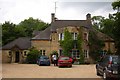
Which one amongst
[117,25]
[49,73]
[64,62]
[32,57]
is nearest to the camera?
[49,73]

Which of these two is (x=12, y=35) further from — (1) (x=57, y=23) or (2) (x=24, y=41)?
(1) (x=57, y=23)

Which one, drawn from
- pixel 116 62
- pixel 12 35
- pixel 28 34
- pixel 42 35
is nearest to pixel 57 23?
pixel 42 35

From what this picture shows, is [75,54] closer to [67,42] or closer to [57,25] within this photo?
[67,42]

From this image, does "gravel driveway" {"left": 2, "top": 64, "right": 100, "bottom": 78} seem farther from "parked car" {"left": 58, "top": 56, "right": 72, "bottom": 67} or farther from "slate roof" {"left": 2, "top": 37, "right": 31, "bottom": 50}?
"slate roof" {"left": 2, "top": 37, "right": 31, "bottom": 50}

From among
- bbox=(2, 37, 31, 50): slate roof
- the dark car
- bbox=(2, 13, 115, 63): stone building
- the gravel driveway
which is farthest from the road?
bbox=(2, 37, 31, 50): slate roof

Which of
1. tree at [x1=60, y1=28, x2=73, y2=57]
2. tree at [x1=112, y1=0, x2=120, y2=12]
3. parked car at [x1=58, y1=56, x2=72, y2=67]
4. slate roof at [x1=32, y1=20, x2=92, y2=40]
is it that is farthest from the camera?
slate roof at [x1=32, y1=20, x2=92, y2=40]

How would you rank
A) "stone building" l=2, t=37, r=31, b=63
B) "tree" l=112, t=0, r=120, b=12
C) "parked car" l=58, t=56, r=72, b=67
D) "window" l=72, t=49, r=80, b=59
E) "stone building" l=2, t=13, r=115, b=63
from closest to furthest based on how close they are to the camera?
"parked car" l=58, t=56, r=72, b=67, "window" l=72, t=49, r=80, b=59, "tree" l=112, t=0, r=120, b=12, "stone building" l=2, t=13, r=115, b=63, "stone building" l=2, t=37, r=31, b=63

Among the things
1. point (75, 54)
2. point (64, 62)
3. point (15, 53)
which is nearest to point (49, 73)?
point (64, 62)

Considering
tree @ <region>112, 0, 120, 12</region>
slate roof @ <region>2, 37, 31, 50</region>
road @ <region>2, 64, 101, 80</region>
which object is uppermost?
tree @ <region>112, 0, 120, 12</region>

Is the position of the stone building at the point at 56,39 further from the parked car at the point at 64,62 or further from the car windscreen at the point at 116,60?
the car windscreen at the point at 116,60

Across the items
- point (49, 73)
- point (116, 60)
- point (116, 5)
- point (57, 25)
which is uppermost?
point (116, 5)

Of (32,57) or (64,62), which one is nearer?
(64,62)

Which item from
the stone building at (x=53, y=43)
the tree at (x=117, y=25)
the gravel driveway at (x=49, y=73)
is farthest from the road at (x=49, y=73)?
the stone building at (x=53, y=43)

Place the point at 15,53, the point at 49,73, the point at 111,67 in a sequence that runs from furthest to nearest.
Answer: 1. the point at 15,53
2. the point at 49,73
3. the point at 111,67
